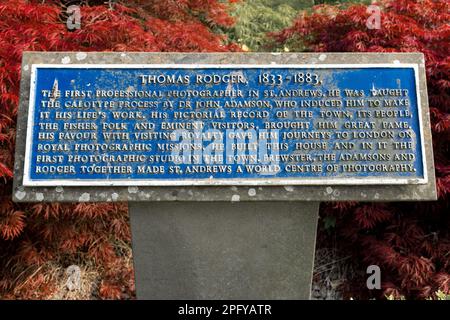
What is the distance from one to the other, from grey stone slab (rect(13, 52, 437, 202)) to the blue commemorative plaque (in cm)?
7

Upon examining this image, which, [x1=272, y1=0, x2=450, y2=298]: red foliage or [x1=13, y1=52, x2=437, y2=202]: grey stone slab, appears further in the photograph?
[x1=272, y1=0, x2=450, y2=298]: red foliage

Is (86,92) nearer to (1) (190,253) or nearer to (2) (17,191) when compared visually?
(2) (17,191)

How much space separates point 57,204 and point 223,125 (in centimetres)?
199

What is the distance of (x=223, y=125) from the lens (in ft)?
10.7

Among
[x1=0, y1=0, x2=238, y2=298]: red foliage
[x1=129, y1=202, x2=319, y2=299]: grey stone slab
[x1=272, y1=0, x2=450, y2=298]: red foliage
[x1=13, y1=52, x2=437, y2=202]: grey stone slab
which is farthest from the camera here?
[x1=272, y1=0, x2=450, y2=298]: red foliage

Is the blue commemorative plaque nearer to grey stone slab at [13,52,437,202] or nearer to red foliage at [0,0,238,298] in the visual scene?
grey stone slab at [13,52,437,202]

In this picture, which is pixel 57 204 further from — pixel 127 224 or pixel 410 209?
pixel 410 209

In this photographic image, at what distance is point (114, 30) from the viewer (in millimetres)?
4340

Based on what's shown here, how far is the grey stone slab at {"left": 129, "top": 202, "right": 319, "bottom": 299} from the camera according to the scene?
3.32 meters

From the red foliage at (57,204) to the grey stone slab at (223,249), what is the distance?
3.71ft

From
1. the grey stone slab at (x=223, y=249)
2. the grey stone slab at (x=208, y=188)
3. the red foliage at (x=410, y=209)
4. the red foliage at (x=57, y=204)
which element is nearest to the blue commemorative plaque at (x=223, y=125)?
the grey stone slab at (x=208, y=188)

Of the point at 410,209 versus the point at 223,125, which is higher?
the point at 223,125

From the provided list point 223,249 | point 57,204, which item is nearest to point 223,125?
point 223,249

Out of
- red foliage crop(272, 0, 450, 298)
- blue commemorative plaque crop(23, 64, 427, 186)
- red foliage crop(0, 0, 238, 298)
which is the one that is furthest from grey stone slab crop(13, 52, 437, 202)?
red foliage crop(272, 0, 450, 298)
